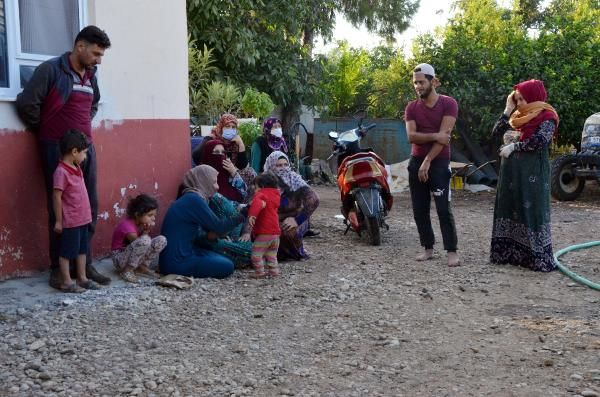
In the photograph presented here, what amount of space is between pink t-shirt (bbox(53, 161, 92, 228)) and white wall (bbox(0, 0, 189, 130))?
0.97 meters

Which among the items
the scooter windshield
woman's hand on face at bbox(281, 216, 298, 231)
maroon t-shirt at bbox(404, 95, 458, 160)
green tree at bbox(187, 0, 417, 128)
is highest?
green tree at bbox(187, 0, 417, 128)

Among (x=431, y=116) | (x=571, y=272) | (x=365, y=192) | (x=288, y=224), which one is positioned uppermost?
(x=431, y=116)

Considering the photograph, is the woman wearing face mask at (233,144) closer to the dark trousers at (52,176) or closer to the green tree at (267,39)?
the dark trousers at (52,176)

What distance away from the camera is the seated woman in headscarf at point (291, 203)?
6.90m

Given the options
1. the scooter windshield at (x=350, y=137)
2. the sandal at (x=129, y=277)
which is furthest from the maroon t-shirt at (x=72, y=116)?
the scooter windshield at (x=350, y=137)

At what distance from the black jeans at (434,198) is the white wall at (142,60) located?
243 centimetres

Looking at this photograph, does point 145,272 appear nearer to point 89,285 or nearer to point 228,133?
point 89,285

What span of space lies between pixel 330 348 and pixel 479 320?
128 cm

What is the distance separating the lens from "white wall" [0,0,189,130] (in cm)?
613

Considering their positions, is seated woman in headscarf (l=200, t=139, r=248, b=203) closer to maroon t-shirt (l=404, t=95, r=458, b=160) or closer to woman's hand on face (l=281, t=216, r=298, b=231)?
woman's hand on face (l=281, t=216, r=298, b=231)

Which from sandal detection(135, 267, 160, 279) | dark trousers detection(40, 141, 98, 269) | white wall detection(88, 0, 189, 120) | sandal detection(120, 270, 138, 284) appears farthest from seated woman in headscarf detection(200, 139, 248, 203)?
dark trousers detection(40, 141, 98, 269)

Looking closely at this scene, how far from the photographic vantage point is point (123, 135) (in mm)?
6301

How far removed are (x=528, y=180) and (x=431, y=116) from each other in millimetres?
1077

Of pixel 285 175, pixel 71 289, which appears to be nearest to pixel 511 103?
pixel 285 175
